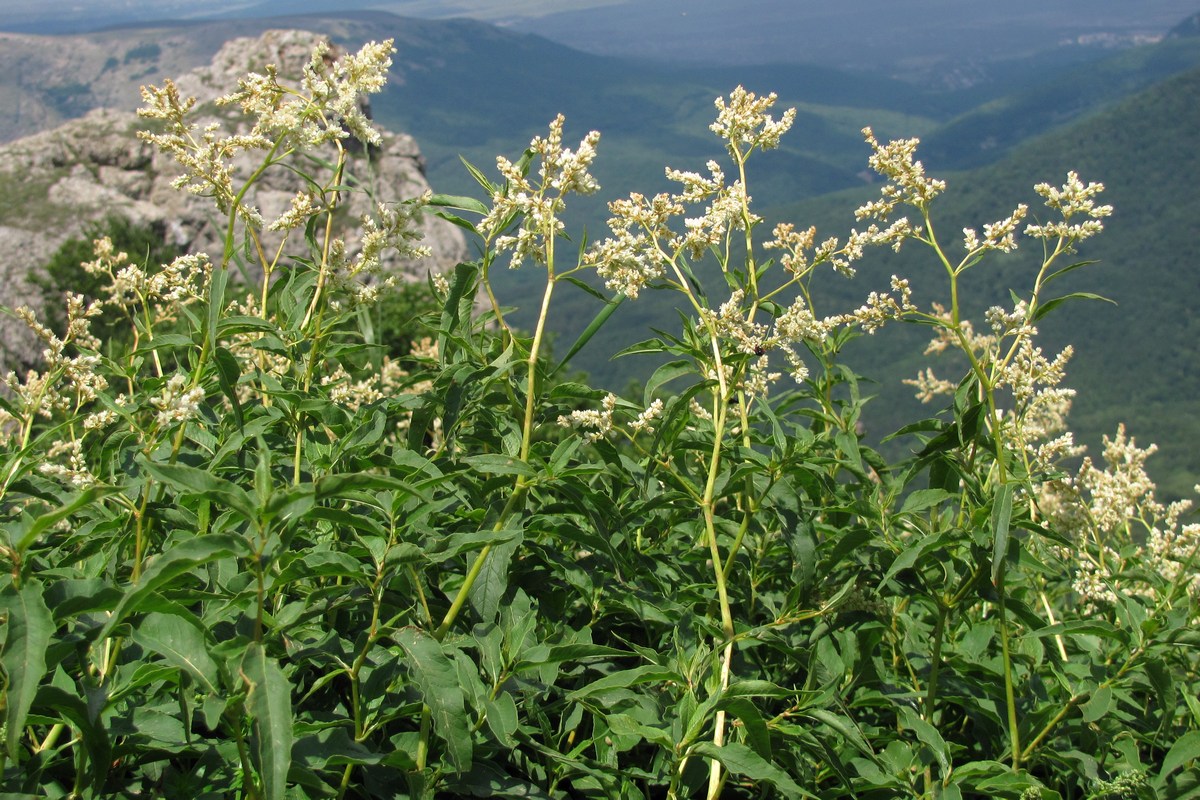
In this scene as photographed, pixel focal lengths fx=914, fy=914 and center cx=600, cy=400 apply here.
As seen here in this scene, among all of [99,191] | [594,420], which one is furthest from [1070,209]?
[99,191]

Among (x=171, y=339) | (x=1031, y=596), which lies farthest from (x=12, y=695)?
(x=1031, y=596)

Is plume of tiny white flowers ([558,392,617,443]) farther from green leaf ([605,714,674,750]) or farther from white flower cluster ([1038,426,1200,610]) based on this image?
white flower cluster ([1038,426,1200,610])

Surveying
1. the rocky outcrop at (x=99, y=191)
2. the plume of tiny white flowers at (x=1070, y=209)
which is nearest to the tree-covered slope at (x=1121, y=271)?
the rocky outcrop at (x=99, y=191)

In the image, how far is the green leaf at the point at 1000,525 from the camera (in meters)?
1.71

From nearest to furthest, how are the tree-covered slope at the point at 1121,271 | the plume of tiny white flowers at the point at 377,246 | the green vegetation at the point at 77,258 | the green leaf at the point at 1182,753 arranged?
the green leaf at the point at 1182,753
the plume of tiny white flowers at the point at 377,246
the green vegetation at the point at 77,258
the tree-covered slope at the point at 1121,271

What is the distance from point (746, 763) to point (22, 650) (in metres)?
1.13

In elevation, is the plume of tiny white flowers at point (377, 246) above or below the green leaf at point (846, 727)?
above

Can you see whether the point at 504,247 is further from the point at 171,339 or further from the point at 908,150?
the point at 908,150

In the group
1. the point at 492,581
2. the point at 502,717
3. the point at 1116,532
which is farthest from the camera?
the point at 1116,532

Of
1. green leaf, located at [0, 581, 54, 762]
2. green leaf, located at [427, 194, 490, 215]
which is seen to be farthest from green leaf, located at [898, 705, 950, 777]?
green leaf, located at [0, 581, 54, 762]

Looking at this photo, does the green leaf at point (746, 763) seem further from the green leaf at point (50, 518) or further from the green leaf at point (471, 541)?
the green leaf at point (50, 518)

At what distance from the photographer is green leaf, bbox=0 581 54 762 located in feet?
3.79

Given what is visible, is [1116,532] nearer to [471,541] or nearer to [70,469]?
[471,541]

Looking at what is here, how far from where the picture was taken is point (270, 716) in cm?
125
